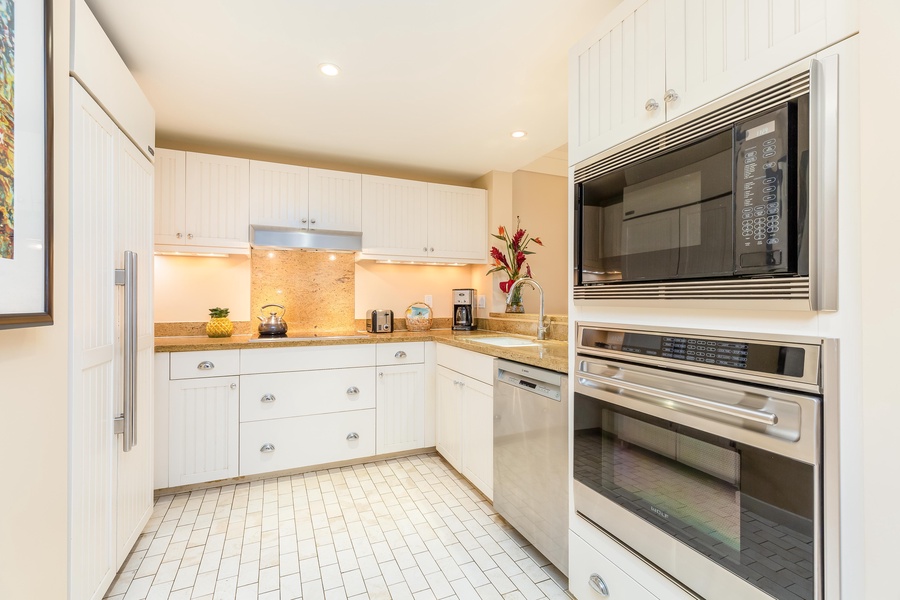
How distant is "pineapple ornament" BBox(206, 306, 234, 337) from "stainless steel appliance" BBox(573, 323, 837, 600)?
2.52 meters

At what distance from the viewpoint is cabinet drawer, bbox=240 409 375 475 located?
2551mm

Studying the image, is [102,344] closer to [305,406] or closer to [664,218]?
[305,406]

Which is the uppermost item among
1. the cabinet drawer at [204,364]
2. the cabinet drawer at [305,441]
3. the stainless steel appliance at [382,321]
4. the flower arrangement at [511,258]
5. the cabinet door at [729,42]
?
the cabinet door at [729,42]

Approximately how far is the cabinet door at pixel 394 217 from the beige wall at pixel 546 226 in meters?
0.93

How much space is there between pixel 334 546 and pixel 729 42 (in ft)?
8.01

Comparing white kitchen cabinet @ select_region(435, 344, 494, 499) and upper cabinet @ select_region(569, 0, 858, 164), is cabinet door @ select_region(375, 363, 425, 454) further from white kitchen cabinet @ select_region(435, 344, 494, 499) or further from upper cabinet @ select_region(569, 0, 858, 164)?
upper cabinet @ select_region(569, 0, 858, 164)

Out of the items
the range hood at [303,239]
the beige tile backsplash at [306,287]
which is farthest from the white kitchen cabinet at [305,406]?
the range hood at [303,239]

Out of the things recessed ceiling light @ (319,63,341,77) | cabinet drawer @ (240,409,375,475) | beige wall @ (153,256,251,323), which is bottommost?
cabinet drawer @ (240,409,375,475)

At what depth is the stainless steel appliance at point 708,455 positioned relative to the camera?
838 millimetres

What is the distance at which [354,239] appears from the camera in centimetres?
303

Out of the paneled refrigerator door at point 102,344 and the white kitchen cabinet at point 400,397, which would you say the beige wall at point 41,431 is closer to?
the paneled refrigerator door at point 102,344

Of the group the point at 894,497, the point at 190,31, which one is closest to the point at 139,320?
the point at 190,31

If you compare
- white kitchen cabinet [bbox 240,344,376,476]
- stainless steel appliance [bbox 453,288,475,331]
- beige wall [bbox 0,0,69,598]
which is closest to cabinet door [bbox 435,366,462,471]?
white kitchen cabinet [bbox 240,344,376,476]

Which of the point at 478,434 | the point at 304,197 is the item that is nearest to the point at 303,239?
the point at 304,197
